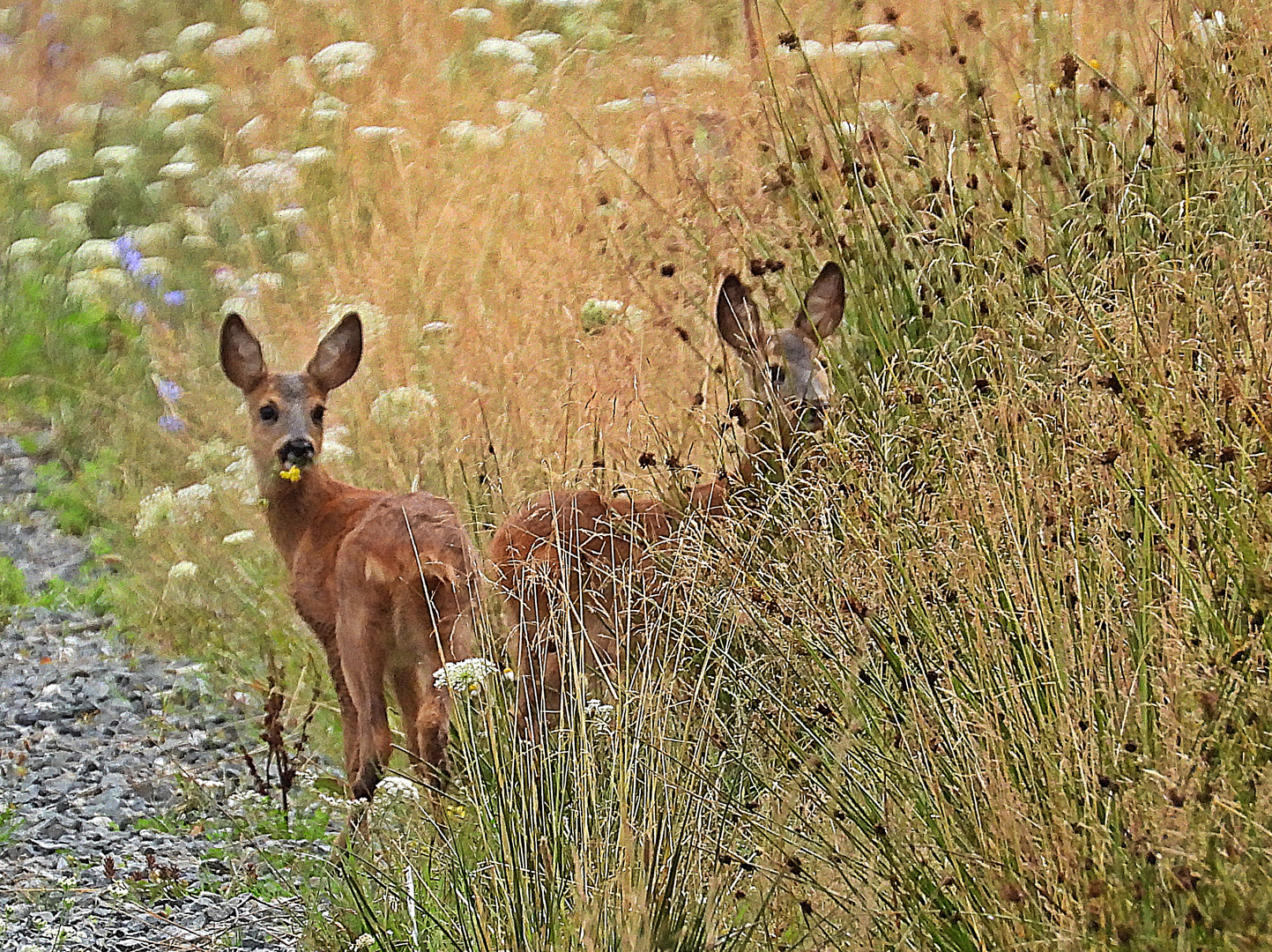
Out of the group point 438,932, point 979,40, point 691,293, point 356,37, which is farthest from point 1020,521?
point 356,37

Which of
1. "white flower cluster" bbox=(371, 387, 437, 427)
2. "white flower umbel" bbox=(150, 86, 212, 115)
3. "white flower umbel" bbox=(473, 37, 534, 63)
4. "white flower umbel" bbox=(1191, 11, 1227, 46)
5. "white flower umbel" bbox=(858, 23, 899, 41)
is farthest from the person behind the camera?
"white flower umbel" bbox=(150, 86, 212, 115)

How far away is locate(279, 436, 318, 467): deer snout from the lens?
5.82 meters

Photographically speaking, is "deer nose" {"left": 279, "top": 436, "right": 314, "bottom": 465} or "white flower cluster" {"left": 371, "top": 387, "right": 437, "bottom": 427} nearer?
"deer nose" {"left": 279, "top": 436, "right": 314, "bottom": 465}

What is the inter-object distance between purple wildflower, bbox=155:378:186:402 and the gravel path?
1.12 meters

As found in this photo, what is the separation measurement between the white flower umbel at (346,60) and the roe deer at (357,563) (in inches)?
138

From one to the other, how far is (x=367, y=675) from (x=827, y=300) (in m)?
1.54

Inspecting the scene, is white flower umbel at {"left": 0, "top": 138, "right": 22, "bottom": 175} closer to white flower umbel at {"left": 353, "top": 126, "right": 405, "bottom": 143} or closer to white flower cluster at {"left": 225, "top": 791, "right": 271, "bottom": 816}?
white flower umbel at {"left": 353, "top": 126, "right": 405, "bottom": 143}

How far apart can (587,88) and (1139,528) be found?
6.66 meters

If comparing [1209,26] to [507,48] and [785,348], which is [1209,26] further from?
[507,48]

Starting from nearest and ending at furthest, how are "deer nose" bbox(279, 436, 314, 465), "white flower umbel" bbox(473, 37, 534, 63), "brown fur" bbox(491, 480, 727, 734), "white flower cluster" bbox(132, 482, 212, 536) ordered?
"brown fur" bbox(491, 480, 727, 734)
"deer nose" bbox(279, 436, 314, 465)
"white flower cluster" bbox(132, 482, 212, 536)
"white flower umbel" bbox(473, 37, 534, 63)

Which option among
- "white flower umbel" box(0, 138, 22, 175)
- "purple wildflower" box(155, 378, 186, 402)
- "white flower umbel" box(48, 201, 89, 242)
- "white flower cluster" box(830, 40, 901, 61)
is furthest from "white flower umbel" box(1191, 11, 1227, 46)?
"white flower umbel" box(0, 138, 22, 175)

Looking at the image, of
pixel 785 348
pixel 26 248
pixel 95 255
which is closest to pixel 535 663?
pixel 785 348

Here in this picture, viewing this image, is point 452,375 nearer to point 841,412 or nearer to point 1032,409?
point 841,412

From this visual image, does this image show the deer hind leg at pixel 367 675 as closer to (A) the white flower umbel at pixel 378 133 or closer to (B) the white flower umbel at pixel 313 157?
(B) the white flower umbel at pixel 313 157
